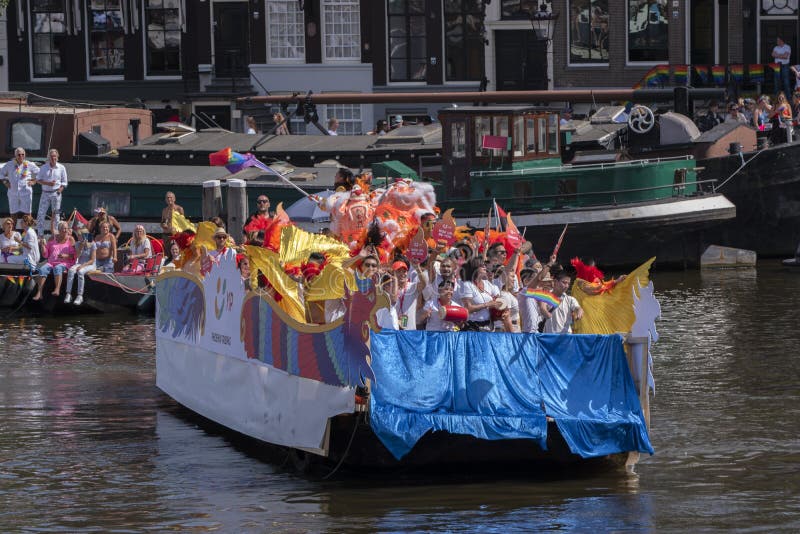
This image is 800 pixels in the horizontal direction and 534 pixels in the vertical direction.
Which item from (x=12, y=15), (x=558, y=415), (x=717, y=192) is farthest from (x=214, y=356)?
(x=12, y=15)

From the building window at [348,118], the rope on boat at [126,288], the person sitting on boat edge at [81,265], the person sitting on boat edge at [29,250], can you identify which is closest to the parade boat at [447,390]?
the rope on boat at [126,288]

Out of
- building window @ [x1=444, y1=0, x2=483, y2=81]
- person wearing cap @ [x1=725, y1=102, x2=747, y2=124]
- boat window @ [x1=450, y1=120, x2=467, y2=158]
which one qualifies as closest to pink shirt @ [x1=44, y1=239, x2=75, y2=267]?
boat window @ [x1=450, y1=120, x2=467, y2=158]

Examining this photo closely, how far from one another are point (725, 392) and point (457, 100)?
664 inches

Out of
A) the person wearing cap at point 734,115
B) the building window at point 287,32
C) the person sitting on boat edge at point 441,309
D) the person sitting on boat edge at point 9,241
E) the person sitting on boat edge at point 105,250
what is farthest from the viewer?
the building window at point 287,32

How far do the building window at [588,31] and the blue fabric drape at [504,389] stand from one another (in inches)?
1211

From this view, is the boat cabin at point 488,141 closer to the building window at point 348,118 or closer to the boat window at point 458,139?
the boat window at point 458,139

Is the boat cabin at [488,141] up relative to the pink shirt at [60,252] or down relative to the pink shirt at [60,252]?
up

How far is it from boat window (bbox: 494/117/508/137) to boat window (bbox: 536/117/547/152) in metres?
0.86

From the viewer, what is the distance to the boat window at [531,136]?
98.9 feet

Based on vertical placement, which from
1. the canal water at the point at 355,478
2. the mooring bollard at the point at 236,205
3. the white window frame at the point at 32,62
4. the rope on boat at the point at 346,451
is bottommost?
the canal water at the point at 355,478

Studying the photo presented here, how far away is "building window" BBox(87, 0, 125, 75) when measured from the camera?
45.7 metres

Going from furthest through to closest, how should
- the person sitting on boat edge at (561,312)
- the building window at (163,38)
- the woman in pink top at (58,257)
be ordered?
the building window at (163,38), the woman in pink top at (58,257), the person sitting on boat edge at (561,312)

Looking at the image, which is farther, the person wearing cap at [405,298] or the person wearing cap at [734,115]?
the person wearing cap at [734,115]

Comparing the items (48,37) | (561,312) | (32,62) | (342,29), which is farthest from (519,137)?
(32,62)
